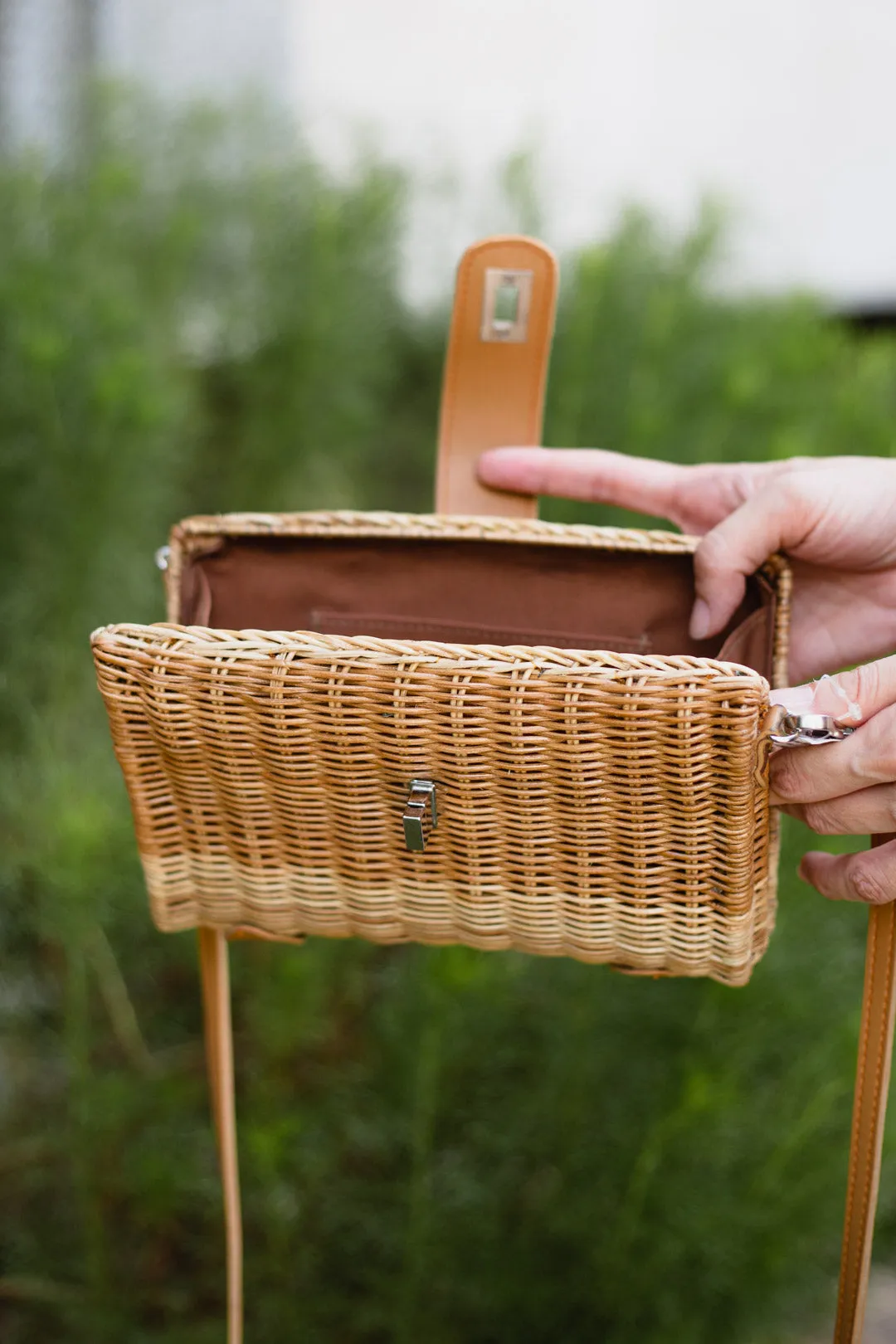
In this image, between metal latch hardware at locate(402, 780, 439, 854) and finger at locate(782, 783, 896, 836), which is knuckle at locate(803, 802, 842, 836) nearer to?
finger at locate(782, 783, 896, 836)

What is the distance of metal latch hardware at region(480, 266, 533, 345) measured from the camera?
589 millimetres

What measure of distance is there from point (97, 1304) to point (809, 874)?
2.32 feet

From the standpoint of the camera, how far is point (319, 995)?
1.02m

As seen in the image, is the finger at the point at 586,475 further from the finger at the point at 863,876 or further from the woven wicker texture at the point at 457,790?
the finger at the point at 863,876

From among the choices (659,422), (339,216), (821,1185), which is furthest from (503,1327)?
(339,216)

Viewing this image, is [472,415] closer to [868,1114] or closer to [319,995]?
[868,1114]

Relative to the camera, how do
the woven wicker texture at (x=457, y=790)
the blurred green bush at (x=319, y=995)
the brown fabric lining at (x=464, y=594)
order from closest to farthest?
1. the woven wicker texture at (x=457, y=790)
2. the brown fabric lining at (x=464, y=594)
3. the blurred green bush at (x=319, y=995)

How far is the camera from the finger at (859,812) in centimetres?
49

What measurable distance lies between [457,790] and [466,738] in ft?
0.09

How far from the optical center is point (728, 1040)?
0.90 meters

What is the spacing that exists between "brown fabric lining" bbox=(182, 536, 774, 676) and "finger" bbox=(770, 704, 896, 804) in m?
0.08

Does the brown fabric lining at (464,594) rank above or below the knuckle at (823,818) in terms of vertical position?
above

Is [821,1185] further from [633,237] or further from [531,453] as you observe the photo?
[633,237]

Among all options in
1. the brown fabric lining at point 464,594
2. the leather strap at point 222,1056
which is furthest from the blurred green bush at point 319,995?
the brown fabric lining at point 464,594
